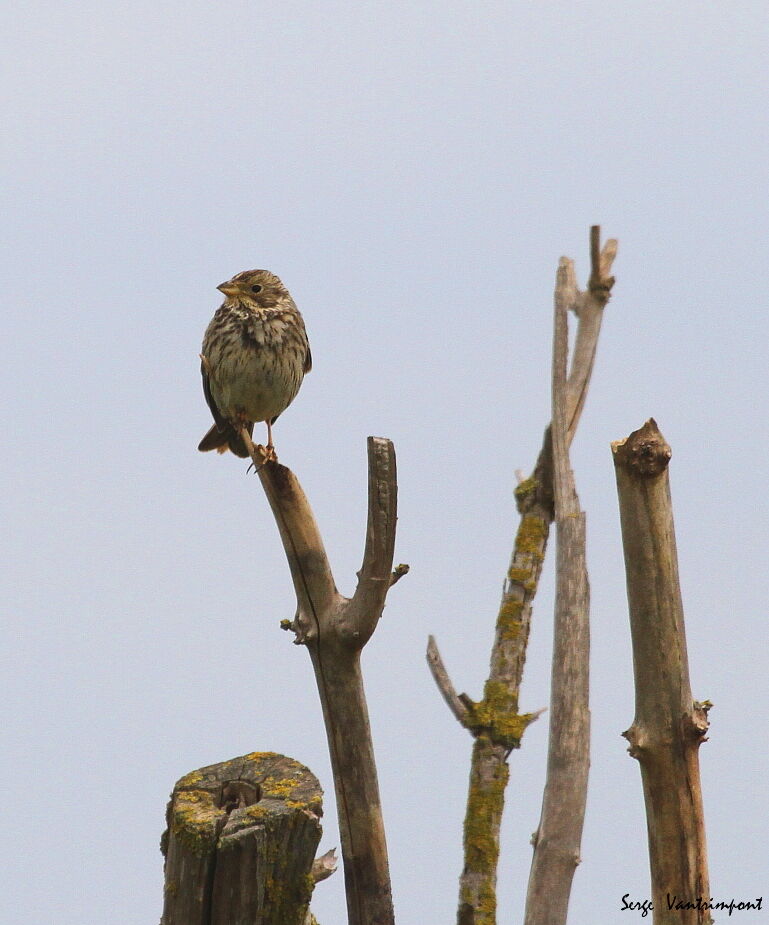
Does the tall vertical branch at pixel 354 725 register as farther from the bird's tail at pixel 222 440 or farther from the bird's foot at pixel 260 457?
the bird's tail at pixel 222 440

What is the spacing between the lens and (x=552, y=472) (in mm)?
7875

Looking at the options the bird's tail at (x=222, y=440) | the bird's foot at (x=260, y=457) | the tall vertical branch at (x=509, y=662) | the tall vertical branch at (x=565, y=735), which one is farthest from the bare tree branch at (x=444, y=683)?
the bird's tail at (x=222, y=440)

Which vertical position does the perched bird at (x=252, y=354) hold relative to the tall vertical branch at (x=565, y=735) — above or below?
above

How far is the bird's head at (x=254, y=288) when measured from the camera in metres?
8.10

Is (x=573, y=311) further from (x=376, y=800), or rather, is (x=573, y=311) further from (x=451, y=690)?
(x=376, y=800)

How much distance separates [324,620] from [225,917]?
1287 mm

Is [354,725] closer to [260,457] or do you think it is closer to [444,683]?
[260,457]

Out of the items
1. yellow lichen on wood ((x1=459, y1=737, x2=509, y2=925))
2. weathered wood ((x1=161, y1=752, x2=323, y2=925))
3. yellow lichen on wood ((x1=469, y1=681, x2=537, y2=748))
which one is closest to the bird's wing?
yellow lichen on wood ((x1=469, y1=681, x2=537, y2=748))

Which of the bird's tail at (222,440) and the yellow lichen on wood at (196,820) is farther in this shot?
the bird's tail at (222,440)

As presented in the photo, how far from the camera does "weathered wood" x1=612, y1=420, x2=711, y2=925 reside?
156 inches

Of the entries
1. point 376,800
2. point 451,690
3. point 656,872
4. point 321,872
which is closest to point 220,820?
point 321,872

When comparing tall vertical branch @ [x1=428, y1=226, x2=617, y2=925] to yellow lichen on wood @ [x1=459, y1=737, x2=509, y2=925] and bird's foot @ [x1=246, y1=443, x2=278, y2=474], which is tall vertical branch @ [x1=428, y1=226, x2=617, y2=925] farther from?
bird's foot @ [x1=246, y1=443, x2=278, y2=474]

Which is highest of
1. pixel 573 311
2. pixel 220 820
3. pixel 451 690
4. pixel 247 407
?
pixel 573 311

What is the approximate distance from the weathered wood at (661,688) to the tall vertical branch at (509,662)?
2.97 m
